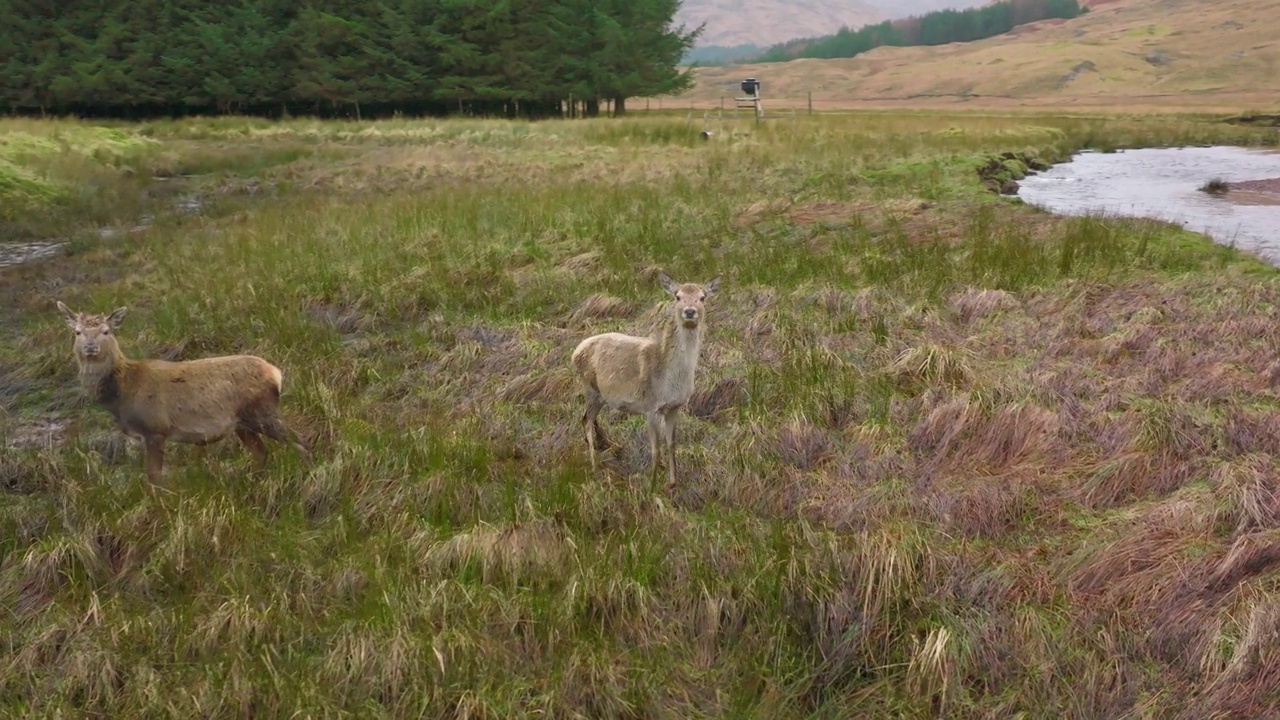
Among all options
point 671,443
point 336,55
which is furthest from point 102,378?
point 336,55

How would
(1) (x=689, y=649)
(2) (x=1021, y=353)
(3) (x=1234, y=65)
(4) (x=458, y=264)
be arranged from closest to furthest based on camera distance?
(1) (x=689, y=649)
(2) (x=1021, y=353)
(4) (x=458, y=264)
(3) (x=1234, y=65)

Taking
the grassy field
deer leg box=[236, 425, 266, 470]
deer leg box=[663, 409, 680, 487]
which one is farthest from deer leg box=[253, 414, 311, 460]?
deer leg box=[663, 409, 680, 487]

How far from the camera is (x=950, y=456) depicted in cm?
711

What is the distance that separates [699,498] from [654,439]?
610mm

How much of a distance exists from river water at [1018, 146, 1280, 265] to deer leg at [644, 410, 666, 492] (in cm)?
884

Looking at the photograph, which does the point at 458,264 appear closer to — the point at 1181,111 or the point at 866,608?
the point at 866,608

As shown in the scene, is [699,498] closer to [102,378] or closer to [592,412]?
[592,412]

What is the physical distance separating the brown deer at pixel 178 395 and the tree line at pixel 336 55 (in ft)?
146

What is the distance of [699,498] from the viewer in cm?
677

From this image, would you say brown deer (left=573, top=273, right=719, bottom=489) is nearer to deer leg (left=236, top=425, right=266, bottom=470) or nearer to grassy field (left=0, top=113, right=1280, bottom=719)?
grassy field (left=0, top=113, right=1280, bottom=719)

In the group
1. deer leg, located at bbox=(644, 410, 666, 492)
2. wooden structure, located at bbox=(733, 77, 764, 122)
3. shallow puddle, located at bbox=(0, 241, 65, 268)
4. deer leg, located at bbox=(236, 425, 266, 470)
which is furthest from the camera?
wooden structure, located at bbox=(733, 77, 764, 122)

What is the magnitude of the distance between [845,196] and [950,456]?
Result: 10622mm

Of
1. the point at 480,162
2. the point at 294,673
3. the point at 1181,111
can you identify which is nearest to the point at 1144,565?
the point at 294,673

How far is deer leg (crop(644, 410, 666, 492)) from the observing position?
6.92 m
